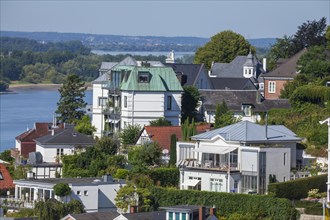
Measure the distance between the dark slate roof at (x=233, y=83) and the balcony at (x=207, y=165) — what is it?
68.3ft

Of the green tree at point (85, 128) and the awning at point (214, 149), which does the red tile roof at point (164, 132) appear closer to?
the awning at point (214, 149)

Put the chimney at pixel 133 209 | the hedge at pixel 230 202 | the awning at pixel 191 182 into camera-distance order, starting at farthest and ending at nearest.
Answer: the awning at pixel 191 182 → the chimney at pixel 133 209 → the hedge at pixel 230 202

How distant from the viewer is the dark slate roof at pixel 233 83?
62.1 meters

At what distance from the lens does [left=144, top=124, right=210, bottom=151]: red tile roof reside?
45688 mm

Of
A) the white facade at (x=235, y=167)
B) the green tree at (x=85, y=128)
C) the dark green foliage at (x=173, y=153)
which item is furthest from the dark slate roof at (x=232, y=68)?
the white facade at (x=235, y=167)

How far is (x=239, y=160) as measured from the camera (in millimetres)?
38906

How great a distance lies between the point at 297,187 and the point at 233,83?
26.4 metres

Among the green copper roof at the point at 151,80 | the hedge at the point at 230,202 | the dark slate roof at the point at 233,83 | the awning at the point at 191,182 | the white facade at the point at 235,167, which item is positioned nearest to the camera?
the hedge at the point at 230,202

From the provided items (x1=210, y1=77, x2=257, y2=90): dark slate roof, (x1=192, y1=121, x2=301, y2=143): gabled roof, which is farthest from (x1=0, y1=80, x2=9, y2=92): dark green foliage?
(x1=192, y1=121, x2=301, y2=143): gabled roof

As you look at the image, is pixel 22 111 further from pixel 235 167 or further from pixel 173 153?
pixel 235 167

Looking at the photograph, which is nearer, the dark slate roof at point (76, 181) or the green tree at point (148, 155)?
the dark slate roof at point (76, 181)

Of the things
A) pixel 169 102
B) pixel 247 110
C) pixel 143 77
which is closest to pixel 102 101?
pixel 143 77

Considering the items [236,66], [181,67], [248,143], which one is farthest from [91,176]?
[236,66]

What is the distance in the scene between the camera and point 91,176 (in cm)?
4334
